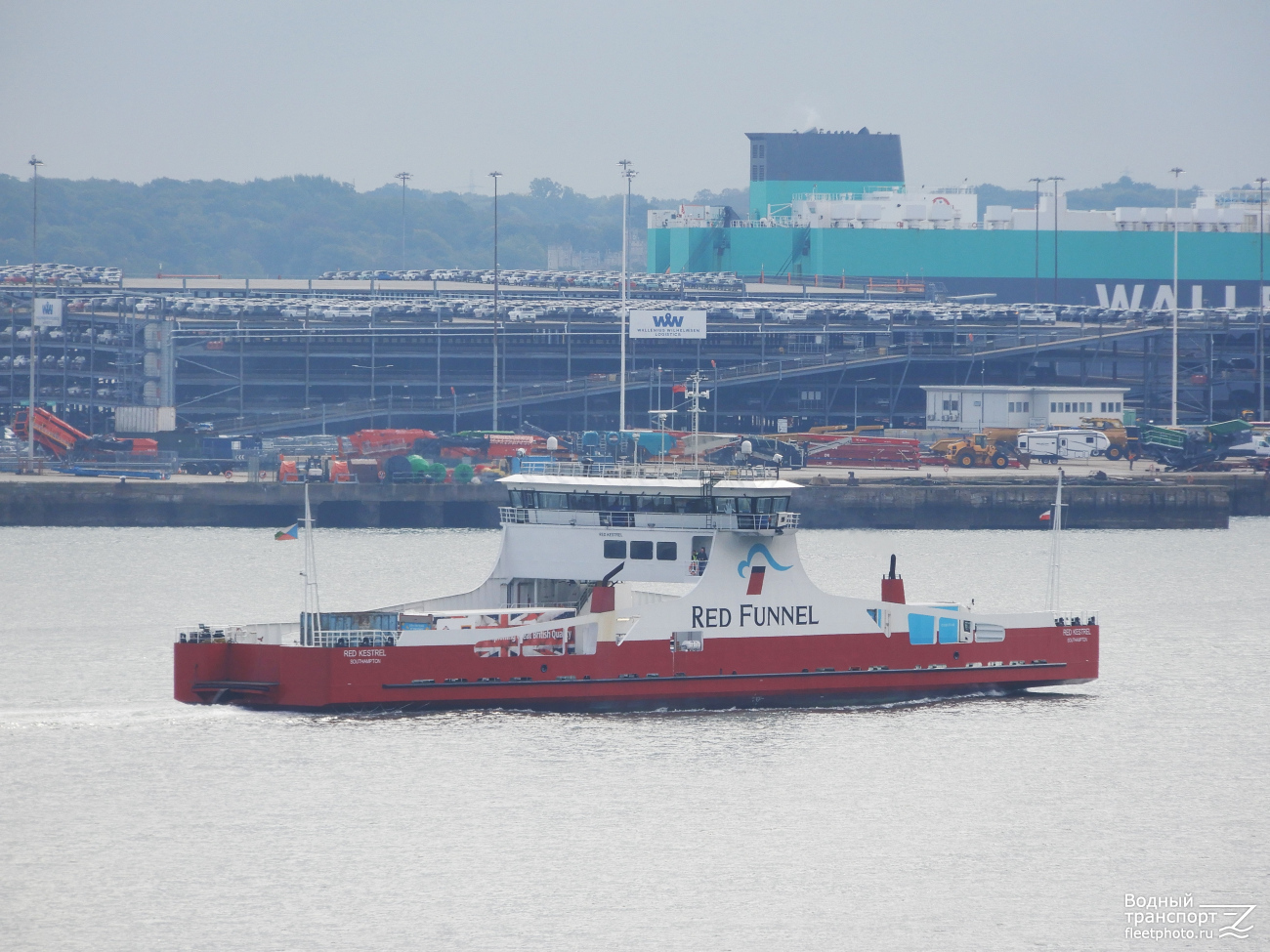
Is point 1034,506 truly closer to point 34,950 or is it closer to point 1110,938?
point 1110,938

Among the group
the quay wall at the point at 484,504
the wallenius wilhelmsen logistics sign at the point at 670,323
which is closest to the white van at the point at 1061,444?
the quay wall at the point at 484,504

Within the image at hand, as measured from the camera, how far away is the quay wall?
74125mm

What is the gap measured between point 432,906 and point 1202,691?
21.4 m

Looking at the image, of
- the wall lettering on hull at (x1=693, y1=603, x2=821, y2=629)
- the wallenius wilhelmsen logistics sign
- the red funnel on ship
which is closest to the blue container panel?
the red funnel on ship

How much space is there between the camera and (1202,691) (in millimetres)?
41188

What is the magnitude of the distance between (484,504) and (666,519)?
38.9 m

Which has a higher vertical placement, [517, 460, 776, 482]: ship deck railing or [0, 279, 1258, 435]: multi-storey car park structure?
[0, 279, 1258, 435]: multi-storey car park structure

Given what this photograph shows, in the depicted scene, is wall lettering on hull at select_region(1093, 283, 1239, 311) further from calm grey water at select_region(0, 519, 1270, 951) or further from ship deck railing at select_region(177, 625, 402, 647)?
ship deck railing at select_region(177, 625, 402, 647)

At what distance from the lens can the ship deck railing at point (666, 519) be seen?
3684 centimetres

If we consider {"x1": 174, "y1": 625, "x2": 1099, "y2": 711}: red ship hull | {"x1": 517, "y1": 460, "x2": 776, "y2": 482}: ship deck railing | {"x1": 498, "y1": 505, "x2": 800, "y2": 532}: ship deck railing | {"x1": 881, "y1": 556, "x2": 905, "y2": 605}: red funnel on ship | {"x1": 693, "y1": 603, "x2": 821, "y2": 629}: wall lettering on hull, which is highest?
{"x1": 517, "y1": 460, "x2": 776, "y2": 482}: ship deck railing

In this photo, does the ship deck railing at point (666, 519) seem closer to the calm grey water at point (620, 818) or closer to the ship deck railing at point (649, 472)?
the ship deck railing at point (649, 472)

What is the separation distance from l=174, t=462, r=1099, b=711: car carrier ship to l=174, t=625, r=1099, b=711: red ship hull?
0.12 ft

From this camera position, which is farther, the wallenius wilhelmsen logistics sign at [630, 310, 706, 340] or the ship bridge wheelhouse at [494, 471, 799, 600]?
the wallenius wilhelmsen logistics sign at [630, 310, 706, 340]

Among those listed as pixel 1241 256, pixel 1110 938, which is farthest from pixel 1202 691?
pixel 1241 256
